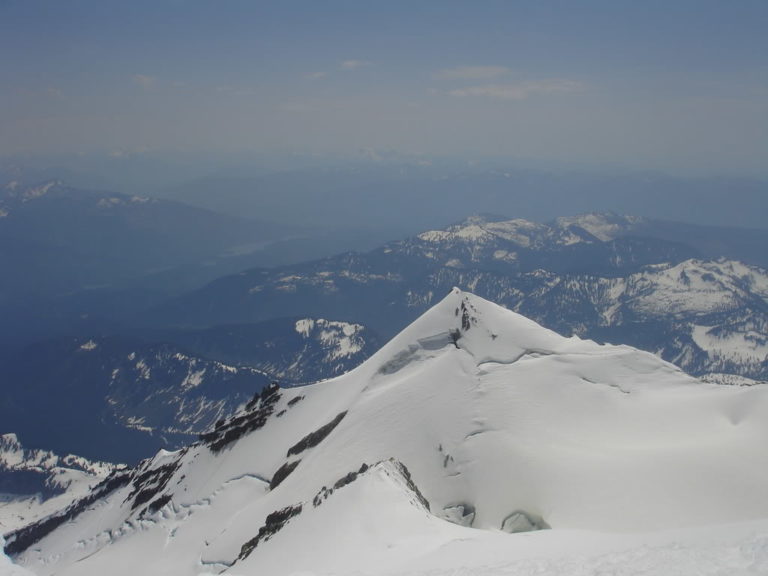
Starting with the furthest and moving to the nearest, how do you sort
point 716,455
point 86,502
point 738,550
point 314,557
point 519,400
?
point 86,502 < point 519,400 < point 716,455 < point 314,557 < point 738,550

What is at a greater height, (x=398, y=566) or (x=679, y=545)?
(x=679, y=545)

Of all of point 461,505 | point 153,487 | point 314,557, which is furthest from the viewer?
point 153,487

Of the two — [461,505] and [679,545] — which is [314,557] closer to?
[461,505]

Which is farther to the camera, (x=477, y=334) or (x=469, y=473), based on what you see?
(x=477, y=334)

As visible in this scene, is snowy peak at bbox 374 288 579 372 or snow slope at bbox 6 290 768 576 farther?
snowy peak at bbox 374 288 579 372

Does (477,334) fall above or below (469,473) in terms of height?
above

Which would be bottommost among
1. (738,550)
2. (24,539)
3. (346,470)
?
(24,539)

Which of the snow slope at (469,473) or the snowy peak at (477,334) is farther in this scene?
the snowy peak at (477,334)

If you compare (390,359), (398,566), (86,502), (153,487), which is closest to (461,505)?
(398,566)
